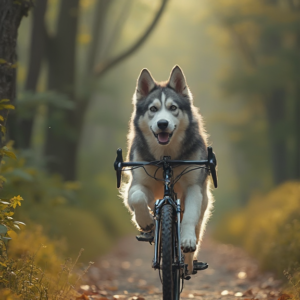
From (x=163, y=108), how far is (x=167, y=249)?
5.13 feet

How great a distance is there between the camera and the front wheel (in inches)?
159

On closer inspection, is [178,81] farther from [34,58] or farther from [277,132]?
[277,132]

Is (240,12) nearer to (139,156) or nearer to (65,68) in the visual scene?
(65,68)

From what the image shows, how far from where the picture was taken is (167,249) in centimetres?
410

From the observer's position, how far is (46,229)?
26.3 feet

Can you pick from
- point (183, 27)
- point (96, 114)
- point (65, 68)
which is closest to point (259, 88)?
point (65, 68)

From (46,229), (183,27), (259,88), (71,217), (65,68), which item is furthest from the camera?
(183,27)

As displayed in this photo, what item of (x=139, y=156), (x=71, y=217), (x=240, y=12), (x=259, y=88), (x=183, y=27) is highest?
(x=183, y=27)

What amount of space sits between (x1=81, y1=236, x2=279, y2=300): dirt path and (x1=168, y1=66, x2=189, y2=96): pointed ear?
244cm

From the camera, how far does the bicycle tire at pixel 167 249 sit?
13.2 feet

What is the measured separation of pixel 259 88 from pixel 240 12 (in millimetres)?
2700

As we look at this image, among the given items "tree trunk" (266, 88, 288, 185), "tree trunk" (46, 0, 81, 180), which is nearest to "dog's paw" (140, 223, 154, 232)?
"tree trunk" (46, 0, 81, 180)

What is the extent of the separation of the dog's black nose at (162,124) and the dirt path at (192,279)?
2.05 m

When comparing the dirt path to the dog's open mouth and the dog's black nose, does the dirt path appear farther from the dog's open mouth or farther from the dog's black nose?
the dog's black nose
